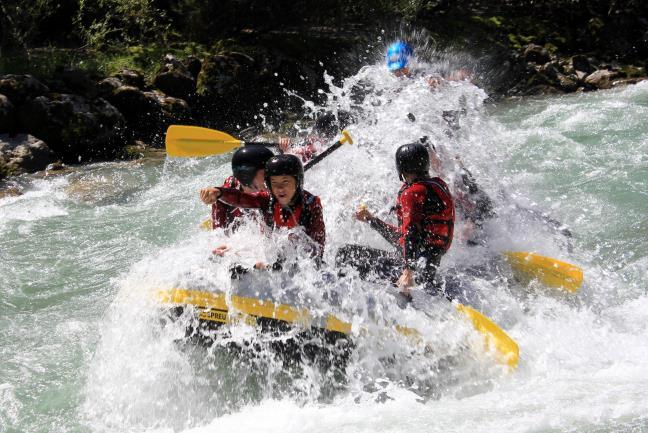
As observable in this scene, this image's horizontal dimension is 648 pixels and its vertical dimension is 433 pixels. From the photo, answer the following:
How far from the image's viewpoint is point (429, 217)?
160 inches

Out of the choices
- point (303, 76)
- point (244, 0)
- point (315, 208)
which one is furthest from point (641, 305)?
point (244, 0)

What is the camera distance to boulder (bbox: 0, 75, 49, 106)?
31.9 feet

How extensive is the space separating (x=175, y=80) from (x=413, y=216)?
8.62 metres

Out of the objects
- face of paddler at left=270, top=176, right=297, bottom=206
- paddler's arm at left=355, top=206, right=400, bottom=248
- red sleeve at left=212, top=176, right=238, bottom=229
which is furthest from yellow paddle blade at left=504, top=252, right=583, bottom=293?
red sleeve at left=212, top=176, right=238, bottom=229

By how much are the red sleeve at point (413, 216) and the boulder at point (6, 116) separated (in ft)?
24.3

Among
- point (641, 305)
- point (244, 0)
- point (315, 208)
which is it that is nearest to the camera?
point (315, 208)

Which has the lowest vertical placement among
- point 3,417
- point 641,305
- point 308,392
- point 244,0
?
point 3,417

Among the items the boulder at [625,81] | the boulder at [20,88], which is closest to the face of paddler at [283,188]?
the boulder at [20,88]

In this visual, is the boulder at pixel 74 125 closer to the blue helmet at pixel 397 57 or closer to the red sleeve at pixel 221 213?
the blue helmet at pixel 397 57

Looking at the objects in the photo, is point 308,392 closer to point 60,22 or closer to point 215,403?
point 215,403

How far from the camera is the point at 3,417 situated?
3.84 metres

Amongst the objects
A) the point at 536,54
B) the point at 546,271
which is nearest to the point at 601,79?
the point at 536,54

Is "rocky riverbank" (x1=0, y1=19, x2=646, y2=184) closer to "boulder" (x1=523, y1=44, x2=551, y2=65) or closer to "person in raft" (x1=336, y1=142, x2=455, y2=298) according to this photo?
"boulder" (x1=523, y1=44, x2=551, y2=65)

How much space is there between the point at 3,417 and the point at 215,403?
1.21 m
